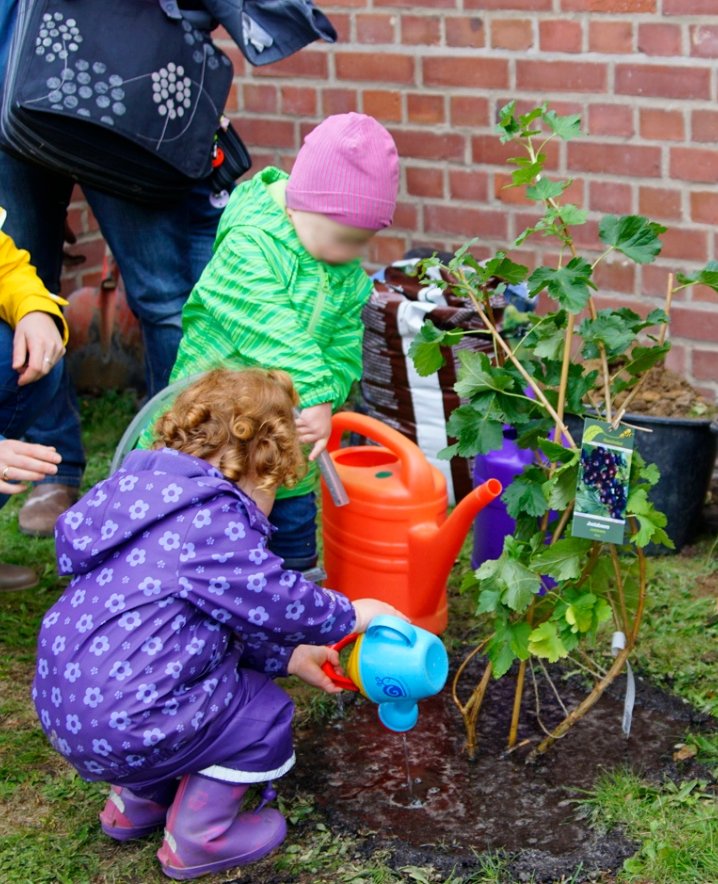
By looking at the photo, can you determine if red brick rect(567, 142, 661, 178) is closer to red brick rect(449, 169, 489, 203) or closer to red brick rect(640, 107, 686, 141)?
red brick rect(640, 107, 686, 141)

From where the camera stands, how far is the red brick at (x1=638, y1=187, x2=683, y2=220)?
146 inches

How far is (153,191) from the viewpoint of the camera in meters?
3.29

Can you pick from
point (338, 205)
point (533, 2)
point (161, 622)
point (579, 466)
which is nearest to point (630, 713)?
point (579, 466)

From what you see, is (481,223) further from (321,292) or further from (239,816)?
(239,816)

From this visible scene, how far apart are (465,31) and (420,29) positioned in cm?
17

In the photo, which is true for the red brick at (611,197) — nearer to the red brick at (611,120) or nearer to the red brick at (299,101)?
the red brick at (611,120)

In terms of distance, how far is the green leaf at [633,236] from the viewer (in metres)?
2.22

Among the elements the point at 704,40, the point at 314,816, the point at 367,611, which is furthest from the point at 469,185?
the point at 314,816

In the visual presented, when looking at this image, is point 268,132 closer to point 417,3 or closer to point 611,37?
point 417,3

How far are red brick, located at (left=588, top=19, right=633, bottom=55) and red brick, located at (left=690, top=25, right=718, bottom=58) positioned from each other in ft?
0.62

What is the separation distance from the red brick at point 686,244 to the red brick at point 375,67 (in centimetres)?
101

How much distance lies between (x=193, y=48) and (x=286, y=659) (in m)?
1.56

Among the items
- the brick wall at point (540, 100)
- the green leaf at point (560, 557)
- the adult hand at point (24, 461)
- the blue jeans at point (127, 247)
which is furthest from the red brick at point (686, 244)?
the adult hand at point (24, 461)

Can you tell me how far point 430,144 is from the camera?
4.19 m
